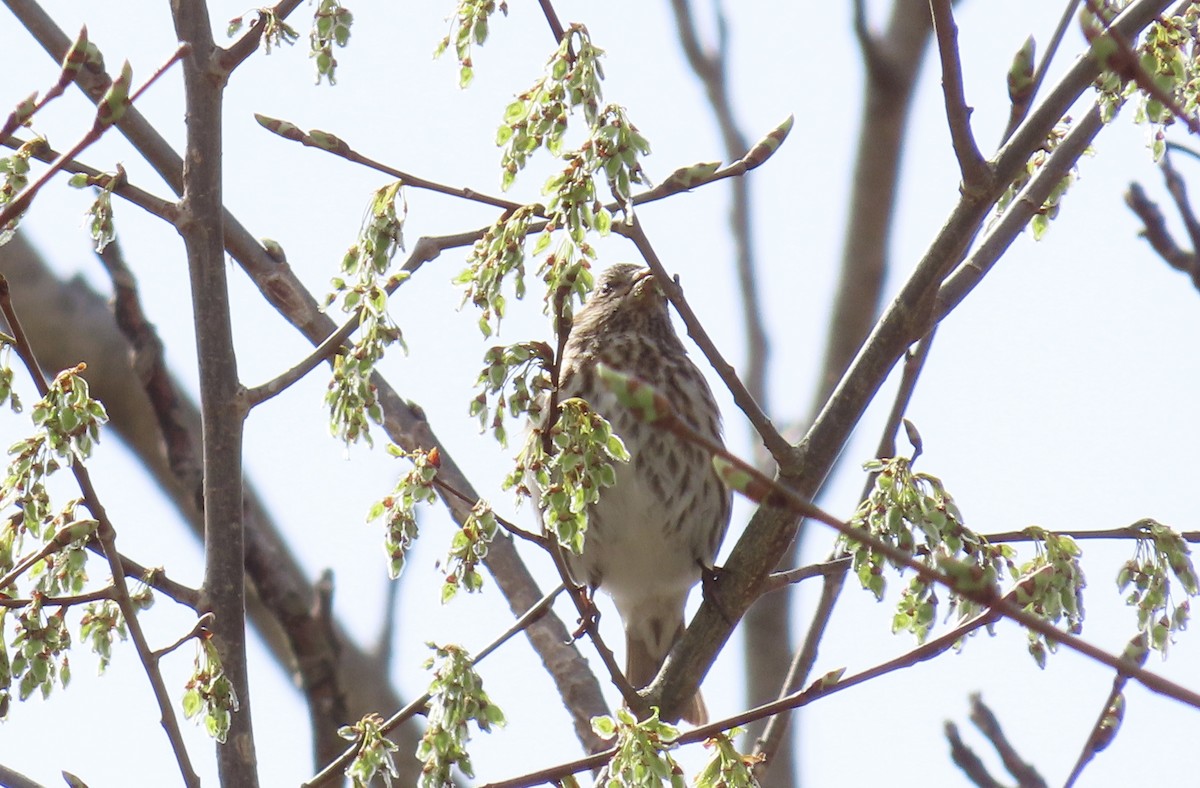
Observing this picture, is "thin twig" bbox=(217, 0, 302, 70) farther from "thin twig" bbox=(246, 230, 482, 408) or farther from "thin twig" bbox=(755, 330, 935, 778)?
"thin twig" bbox=(755, 330, 935, 778)

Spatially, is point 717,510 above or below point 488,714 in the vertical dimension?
above

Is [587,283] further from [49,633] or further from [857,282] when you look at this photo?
[857,282]

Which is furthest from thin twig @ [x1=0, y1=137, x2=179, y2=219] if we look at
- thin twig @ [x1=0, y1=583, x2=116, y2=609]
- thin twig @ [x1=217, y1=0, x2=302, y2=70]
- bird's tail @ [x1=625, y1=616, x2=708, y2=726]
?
bird's tail @ [x1=625, y1=616, x2=708, y2=726]

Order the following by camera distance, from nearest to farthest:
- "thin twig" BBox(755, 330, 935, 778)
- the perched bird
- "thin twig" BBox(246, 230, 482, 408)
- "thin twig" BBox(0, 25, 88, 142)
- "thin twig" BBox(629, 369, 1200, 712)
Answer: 1. "thin twig" BBox(629, 369, 1200, 712)
2. "thin twig" BBox(0, 25, 88, 142)
3. "thin twig" BBox(246, 230, 482, 408)
4. "thin twig" BBox(755, 330, 935, 778)
5. the perched bird

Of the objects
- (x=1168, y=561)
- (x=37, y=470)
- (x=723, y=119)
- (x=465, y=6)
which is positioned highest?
(x=723, y=119)

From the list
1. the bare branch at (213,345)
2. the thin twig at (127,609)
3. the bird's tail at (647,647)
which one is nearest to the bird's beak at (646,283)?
the bare branch at (213,345)

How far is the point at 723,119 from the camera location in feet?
25.0

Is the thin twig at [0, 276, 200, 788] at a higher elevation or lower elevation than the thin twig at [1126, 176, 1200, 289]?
lower

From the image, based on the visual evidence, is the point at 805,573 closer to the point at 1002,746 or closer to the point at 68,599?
the point at 1002,746

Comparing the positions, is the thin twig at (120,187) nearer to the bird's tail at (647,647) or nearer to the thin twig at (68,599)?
the thin twig at (68,599)

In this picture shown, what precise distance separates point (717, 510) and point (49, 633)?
340 centimetres

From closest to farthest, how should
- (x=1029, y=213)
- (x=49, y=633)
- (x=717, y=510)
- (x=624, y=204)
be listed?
1. (x=624, y=204)
2. (x=49, y=633)
3. (x=1029, y=213)
4. (x=717, y=510)

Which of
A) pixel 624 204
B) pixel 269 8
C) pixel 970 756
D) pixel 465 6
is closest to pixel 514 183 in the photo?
pixel 624 204

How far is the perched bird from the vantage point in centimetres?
559
